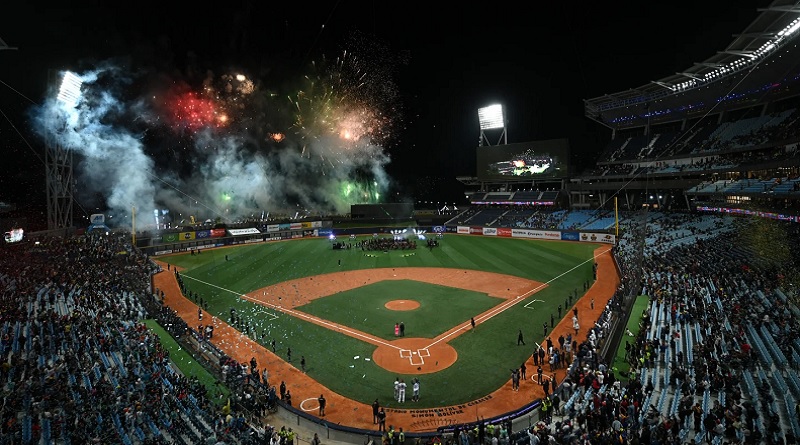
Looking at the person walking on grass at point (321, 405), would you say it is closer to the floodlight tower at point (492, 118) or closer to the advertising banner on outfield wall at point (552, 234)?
the advertising banner on outfield wall at point (552, 234)

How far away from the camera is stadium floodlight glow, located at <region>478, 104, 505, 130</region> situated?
74.0m

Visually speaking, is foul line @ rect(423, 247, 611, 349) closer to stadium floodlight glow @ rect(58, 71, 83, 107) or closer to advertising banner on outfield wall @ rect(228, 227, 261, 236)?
stadium floodlight glow @ rect(58, 71, 83, 107)

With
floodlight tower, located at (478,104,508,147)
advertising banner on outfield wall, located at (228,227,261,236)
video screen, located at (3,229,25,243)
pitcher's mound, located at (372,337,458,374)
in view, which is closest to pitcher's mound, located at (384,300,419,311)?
pitcher's mound, located at (372,337,458,374)

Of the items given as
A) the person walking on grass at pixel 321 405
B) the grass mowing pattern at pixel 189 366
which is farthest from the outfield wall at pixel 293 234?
the person walking on grass at pixel 321 405

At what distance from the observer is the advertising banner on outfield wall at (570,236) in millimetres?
56406

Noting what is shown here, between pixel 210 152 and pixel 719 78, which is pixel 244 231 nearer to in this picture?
pixel 210 152

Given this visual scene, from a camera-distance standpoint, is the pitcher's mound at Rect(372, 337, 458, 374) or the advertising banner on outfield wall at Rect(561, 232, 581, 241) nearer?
the pitcher's mound at Rect(372, 337, 458, 374)

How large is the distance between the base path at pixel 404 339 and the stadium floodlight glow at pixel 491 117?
3499 cm

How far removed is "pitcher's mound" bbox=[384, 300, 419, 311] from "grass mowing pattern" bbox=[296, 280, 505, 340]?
0.41 meters

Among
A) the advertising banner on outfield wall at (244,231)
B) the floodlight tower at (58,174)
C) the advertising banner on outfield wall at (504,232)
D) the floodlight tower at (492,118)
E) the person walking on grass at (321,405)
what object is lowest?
the person walking on grass at (321,405)

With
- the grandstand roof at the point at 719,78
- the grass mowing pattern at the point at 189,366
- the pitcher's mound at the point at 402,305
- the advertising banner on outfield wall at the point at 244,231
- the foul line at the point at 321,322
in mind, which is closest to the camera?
the grass mowing pattern at the point at 189,366

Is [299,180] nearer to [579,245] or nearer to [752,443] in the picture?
[579,245]

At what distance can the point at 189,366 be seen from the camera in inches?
754

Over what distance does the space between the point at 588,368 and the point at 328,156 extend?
68.5m
